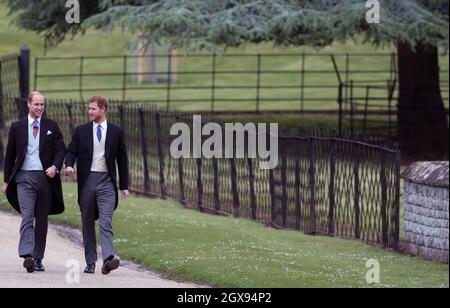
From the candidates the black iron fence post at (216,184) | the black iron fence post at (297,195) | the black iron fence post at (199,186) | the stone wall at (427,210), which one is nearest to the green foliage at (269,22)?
the black iron fence post at (199,186)

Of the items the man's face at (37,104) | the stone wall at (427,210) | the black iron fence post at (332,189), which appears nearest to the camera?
the man's face at (37,104)

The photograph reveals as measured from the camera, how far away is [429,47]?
32.4 m

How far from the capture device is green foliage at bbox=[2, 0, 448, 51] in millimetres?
27484

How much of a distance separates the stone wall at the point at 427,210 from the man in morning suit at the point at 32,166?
5.97 meters

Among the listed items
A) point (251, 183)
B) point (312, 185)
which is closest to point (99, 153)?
point (312, 185)

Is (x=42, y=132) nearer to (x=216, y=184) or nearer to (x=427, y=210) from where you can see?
(x=427, y=210)

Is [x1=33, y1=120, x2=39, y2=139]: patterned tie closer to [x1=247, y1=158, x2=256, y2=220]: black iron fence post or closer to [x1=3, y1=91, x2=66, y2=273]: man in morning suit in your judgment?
[x1=3, y1=91, x2=66, y2=273]: man in morning suit

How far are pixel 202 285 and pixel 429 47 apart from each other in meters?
20.1

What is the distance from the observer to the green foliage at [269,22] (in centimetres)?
2748

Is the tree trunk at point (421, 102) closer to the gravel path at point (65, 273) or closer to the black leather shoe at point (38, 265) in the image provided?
the gravel path at point (65, 273)

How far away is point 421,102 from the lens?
3334 cm

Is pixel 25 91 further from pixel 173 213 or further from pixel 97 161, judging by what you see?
pixel 97 161

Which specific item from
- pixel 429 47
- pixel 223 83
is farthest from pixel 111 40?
pixel 429 47

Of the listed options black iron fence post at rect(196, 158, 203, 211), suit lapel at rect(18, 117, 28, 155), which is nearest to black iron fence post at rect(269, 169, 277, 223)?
black iron fence post at rect(196, 158, 203, 211)
